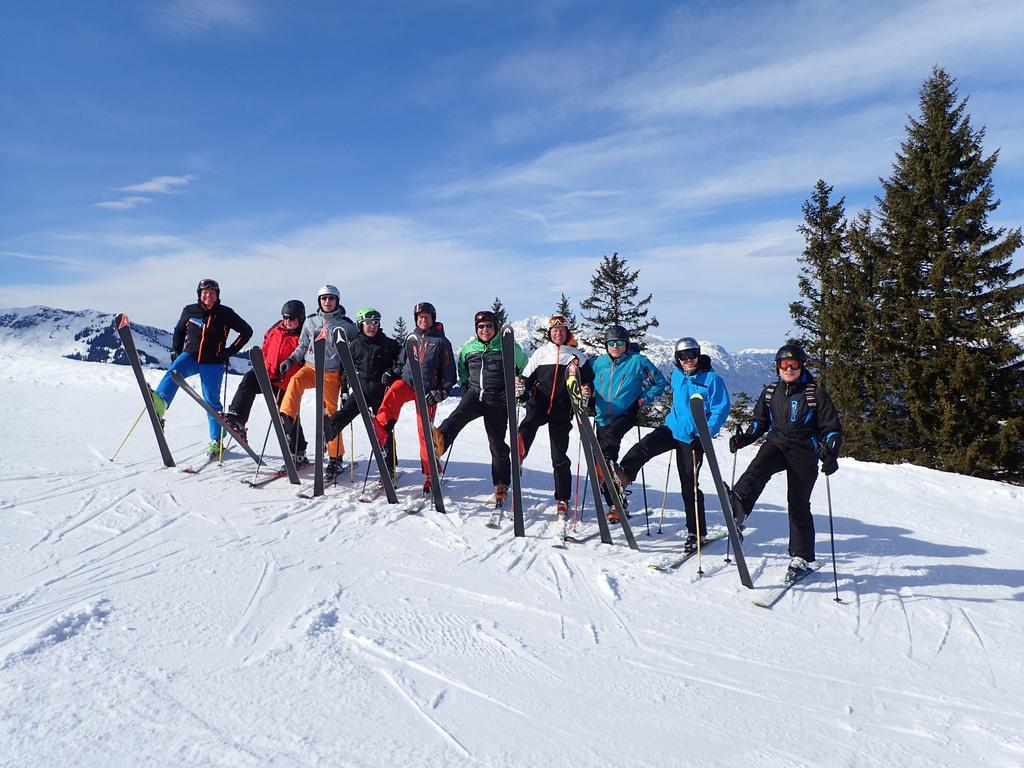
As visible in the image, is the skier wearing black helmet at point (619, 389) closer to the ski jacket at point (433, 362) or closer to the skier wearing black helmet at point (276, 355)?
the ski jacket at point (433, 362)

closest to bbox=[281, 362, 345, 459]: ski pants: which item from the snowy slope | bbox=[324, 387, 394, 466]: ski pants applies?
bbox=[324, 387, 394, 466]: ski pants

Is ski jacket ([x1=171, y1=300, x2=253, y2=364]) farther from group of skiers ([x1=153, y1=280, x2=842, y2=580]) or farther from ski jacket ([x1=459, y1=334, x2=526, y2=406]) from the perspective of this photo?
ski jacket ([x1=459, y1=334, x2=526, y2=406])

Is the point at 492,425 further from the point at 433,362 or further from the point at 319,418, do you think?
the point at 319,418

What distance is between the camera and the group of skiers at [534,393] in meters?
5.33

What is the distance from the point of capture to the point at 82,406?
12109 millimetres

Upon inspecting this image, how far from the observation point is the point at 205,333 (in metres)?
7.71

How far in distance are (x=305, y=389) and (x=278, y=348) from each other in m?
0.81

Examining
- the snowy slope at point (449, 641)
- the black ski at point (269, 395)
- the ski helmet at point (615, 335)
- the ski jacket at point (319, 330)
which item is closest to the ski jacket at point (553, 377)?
the ski helmet at point (615, 335)

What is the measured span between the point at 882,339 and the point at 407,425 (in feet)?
52.7

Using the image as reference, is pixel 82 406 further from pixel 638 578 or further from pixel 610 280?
pixel 610 280

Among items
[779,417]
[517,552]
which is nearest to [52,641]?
Result: [517,552]

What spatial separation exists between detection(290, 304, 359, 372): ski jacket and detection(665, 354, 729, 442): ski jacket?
3.89 meters

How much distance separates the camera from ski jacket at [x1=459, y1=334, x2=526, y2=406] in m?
6.59

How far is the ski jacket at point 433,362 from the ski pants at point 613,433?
1850 mm
